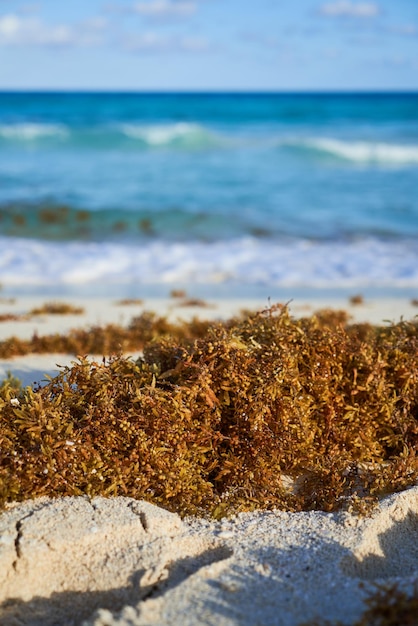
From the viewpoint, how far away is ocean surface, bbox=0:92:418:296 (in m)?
9.53

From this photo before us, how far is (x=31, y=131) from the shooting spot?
106 feet

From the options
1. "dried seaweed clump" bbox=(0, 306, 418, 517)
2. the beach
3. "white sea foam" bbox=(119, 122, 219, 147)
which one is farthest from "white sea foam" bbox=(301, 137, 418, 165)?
"dried seaweed clump" bbox=(0, 306, 418, 517)

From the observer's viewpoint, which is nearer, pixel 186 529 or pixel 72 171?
pixel 186 529

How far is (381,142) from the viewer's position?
2839cm

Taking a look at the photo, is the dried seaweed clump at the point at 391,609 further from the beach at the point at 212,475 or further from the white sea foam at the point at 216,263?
the white sea foam at the point at 216,263

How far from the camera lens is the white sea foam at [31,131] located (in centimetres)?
3110

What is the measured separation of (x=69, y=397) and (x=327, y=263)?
26.2ft

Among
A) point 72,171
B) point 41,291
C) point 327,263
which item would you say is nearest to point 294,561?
point 41,291

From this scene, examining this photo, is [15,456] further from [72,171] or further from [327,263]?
[72,171]

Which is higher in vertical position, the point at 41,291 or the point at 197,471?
the point at 197,471

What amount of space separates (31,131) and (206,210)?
20045 mm

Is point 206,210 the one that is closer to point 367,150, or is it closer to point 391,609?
point 391,609

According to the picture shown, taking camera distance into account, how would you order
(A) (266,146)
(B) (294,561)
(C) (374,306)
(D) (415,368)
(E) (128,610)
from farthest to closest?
(A) (266,146) → (C) (374,306) → (D) (415,368) → (B) (294,561) → (E) (128,610)

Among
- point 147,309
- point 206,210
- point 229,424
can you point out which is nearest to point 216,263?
point 147,309
